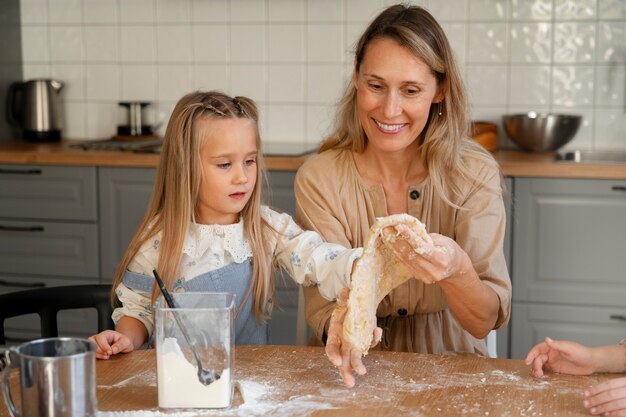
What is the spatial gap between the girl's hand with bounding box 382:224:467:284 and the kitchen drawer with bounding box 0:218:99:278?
202 cm

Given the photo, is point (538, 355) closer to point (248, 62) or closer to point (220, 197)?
point (220, 197)

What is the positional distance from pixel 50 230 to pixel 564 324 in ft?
6.18

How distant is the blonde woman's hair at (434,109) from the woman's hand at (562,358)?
517 mm

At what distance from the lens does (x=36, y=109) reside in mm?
3680

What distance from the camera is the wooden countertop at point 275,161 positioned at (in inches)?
113

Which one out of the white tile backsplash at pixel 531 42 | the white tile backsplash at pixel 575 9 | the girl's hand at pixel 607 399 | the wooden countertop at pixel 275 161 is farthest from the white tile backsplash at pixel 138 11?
the girl's hand at pixel 607 399

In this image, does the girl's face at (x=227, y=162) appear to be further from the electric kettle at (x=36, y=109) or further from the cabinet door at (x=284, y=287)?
the electric kettle at (x=36, y=109)

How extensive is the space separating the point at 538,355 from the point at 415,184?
2.08ft

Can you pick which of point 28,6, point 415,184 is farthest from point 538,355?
point 28,6

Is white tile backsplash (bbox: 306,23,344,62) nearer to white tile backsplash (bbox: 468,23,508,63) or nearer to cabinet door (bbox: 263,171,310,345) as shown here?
white tile backsplash (bbox: 468,23,508,63)

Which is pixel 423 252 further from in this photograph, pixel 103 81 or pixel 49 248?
pixel 103 81

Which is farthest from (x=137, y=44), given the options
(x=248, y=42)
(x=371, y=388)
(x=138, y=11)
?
(x=371, y=388)

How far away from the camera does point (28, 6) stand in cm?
381

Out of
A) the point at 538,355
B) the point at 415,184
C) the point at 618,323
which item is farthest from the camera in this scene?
the point at 618,323
